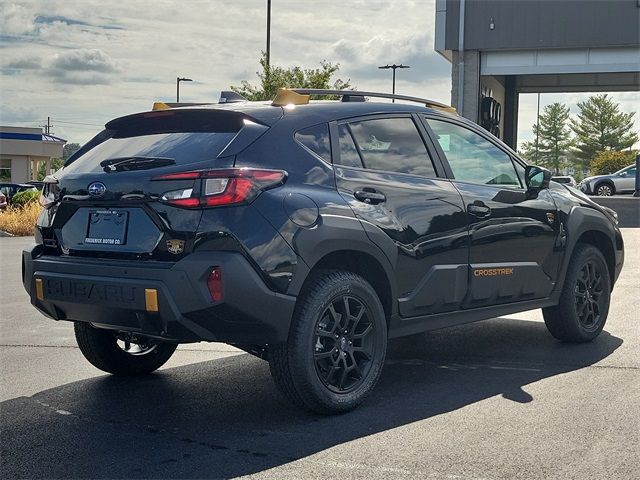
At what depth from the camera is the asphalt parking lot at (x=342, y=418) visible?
4.29 m

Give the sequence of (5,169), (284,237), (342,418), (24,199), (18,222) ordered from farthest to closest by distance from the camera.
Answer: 1. (5,169)
2. (24,199)
3. (18,222)
4. (342,418)
5. (284,237)

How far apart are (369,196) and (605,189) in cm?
3307

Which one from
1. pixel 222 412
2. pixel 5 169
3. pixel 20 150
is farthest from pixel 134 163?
pixel 5 169

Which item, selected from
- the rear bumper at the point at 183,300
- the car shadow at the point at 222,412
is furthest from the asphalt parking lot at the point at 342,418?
the rear bumper at the point at 183,300

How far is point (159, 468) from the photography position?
13.9 ft

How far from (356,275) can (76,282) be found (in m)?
1.57

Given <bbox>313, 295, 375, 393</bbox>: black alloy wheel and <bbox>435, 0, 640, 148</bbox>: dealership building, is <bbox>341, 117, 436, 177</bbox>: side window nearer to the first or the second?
<bbox>313, 295, 375, 393</bbox>: black alloy wheel

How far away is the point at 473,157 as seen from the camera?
21.4 feet

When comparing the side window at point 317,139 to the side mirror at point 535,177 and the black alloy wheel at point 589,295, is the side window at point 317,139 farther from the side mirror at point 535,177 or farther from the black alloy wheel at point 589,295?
the black alloy wheel at point 589,295

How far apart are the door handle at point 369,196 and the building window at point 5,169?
72128mm

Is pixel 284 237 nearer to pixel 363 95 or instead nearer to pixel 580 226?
pixel 363 95

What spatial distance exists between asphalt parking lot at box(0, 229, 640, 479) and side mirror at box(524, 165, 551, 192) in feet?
4.19

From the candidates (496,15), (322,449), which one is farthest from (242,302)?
(496,15)

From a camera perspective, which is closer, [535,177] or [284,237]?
[284,237]
